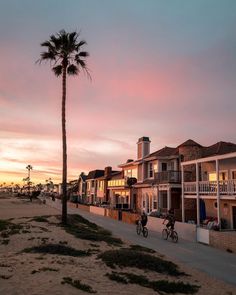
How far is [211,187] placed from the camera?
26.5m

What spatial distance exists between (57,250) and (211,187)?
48.6ft

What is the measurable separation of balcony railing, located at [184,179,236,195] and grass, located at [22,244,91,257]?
12.0 metres

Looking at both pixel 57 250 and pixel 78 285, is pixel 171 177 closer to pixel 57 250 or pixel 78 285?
pixel 57 250

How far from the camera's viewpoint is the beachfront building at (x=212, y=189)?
24.0 metres

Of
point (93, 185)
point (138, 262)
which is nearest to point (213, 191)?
point (138, 262)

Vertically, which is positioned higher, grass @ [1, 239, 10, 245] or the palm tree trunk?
the palm tree trunk

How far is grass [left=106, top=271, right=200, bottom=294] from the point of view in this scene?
404 inches

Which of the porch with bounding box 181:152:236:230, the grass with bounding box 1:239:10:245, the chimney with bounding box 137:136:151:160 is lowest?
the grass with bounding box 1:239:10:245

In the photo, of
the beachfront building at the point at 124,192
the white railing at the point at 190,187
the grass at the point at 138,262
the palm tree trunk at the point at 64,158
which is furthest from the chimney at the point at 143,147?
the grass at the point at 138,262

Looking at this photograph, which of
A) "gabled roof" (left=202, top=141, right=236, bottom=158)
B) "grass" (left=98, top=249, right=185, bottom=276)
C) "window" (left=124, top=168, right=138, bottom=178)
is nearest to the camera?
"grass" (left=98, top=249, right=185, bottom=276)

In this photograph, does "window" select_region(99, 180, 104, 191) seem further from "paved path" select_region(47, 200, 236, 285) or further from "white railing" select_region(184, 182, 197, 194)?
"paved path" select_region(47, 200, 236, 285)

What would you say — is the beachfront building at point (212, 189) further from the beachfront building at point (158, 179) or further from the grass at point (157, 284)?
the grass at point (157, 284)

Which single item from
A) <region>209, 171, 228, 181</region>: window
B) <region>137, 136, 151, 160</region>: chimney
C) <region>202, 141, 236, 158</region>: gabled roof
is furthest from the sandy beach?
<region>137, 136, 151, 160</region>: chimney

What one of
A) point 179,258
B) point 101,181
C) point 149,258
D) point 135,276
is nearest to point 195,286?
point 135,276
